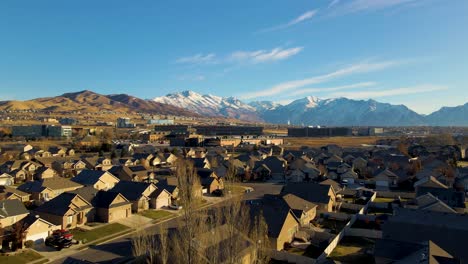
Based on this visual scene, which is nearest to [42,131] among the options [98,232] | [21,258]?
[98,232]

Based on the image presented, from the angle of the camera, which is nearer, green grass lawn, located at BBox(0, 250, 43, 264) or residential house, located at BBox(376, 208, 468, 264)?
residential house, located at BBox(376, 208, 468, 264)

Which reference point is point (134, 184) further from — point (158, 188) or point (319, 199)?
point (319, 199)

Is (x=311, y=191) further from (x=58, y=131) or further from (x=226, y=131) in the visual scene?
(x=226, y=131)

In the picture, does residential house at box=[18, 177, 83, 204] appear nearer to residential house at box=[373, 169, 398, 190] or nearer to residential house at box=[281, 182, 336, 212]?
residential house at box=[281, 182, 336, 212]

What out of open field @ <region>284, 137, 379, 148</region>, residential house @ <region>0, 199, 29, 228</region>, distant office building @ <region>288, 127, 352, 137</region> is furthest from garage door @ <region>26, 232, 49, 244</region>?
distant office building @ <region>288, 127, 352, 137</region>

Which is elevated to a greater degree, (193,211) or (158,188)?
(193,211)

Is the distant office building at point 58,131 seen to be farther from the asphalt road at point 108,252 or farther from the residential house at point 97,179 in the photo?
the asphalt road at point 108,252

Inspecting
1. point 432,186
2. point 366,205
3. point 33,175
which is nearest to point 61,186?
point 33,175
